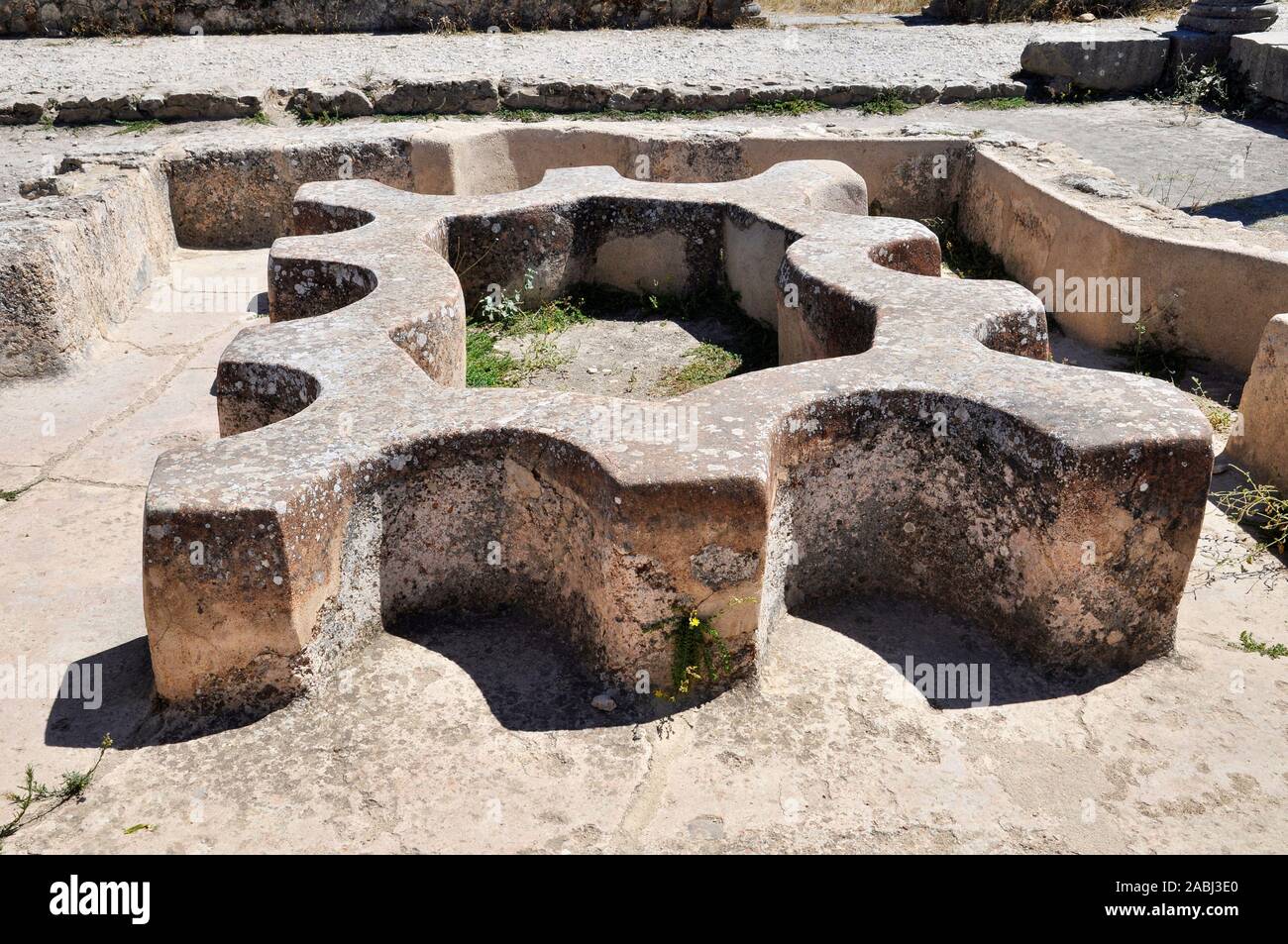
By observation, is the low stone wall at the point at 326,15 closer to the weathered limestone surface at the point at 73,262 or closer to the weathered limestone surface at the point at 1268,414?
the weathered limestone surface at the point at 73,262

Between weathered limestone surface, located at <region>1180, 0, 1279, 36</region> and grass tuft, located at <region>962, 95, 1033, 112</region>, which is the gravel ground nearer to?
grass tuft, located at <region>962, 95, 1033, 112</region>

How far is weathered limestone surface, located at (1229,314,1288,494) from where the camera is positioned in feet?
15.6

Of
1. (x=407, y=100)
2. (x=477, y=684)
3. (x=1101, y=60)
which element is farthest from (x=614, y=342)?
(x=1101, y=60)

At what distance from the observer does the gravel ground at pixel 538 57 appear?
384 inches

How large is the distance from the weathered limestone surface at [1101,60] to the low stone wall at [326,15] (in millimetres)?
3693

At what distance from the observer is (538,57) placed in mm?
10883

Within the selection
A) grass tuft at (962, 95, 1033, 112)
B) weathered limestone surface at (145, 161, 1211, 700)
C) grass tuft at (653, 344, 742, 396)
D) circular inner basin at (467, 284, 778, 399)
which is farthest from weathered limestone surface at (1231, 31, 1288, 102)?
weathered limestone surface at (145, 161, 1211, 700)

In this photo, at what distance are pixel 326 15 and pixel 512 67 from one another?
285cm

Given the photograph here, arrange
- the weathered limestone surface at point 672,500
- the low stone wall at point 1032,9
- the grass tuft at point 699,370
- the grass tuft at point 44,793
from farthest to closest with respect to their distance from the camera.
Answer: the low stone wall at point 1032,9, the grass tuft at point 699,370, the weathered limestone surface at point 672,500, the grass tuft at point 44,793

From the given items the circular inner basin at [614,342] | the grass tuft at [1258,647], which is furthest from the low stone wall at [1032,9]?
the grass tuft at [1258,647]

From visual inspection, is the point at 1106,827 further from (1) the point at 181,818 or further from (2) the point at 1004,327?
(1) the point at 181,818

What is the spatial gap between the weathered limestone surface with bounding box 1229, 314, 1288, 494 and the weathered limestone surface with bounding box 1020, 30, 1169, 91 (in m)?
6.08

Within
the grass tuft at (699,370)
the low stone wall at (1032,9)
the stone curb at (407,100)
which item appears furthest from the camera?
the low stone wall at (1032,9)

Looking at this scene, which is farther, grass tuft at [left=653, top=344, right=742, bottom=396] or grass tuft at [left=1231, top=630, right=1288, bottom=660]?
grass tuft at [left=653, top=344, right=742, bottom=396]
